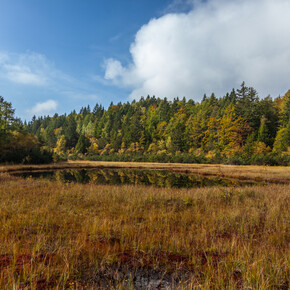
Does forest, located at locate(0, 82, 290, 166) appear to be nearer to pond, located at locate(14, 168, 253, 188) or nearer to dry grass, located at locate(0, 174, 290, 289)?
pond, located at locate(14, 168, 253, 188)

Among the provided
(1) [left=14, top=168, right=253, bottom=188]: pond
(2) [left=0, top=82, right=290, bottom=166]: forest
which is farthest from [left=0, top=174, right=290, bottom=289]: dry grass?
(2) [left=0, top=82, right=290, bottom=166]: forest

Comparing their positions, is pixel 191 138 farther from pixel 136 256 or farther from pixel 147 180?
pixel 136 256

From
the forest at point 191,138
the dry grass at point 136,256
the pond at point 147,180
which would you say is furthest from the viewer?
the forest at point 191,138

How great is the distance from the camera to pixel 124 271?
9.55 feet

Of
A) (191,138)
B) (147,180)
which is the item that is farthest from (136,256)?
(191,138)

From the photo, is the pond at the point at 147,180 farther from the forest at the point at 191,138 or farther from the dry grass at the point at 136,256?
the forest at the point at 191,138

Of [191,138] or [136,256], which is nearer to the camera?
[136,256]

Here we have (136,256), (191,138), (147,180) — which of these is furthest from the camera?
(191,138)

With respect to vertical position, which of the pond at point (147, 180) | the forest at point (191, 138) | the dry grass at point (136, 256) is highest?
the forest at point (191, 138)

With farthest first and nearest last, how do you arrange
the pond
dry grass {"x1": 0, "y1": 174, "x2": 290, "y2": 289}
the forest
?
1. the forest
2. the pond
3. dry grass {"x1": 0, "y1": 174, "x2": 290, "y2": 289}

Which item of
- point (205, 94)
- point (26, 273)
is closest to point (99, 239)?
point (26, 273)

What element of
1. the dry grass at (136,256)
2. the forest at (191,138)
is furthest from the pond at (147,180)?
the forest at (191,138)

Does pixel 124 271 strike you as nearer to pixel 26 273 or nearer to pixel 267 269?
pixel 26 273

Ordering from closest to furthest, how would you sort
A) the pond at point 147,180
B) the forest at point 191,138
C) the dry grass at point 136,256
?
the dry grass at point 136,256, the pond at point 147,180, the forest at point 191,138
